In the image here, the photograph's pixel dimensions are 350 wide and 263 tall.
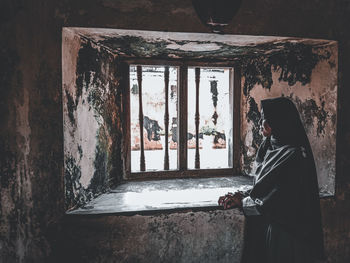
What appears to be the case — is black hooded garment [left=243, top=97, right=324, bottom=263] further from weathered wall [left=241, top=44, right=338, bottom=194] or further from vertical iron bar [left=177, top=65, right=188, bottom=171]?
vertical iron bar [left=177, top=65, right=188, bottom=171]

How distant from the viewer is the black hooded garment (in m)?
1.68

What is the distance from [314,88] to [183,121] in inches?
49.9

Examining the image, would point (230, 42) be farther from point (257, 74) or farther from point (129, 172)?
point (129, 172)

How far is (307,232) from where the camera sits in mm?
1707

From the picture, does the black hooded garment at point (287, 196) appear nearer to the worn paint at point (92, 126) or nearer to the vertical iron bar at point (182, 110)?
the vertical iron bar at point (182, 110)

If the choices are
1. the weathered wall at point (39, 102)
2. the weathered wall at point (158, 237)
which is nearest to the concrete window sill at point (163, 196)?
the weathered wall at point (158, 237)

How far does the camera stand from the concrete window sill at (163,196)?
6.50ft

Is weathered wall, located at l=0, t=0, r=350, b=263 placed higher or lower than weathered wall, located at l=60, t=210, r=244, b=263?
higher

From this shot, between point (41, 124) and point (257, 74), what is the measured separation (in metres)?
2.10

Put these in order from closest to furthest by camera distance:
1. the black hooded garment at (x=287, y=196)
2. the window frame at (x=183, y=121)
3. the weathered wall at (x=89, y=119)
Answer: the black hooded garment at (x=287, y=196), the weathered wall at (x=89, y=119), the window frame at (x=183, y=121)

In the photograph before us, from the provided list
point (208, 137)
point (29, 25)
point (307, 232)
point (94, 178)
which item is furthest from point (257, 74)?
point (208, 137)

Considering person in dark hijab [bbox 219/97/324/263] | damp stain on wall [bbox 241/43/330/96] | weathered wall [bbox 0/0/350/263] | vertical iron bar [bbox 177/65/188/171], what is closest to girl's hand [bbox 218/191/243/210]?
person in dark hijab [bbox 219/97/324/263]

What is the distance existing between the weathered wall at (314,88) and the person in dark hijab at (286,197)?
59 cm

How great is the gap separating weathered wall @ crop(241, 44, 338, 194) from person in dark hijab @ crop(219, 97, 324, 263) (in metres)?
0.59
